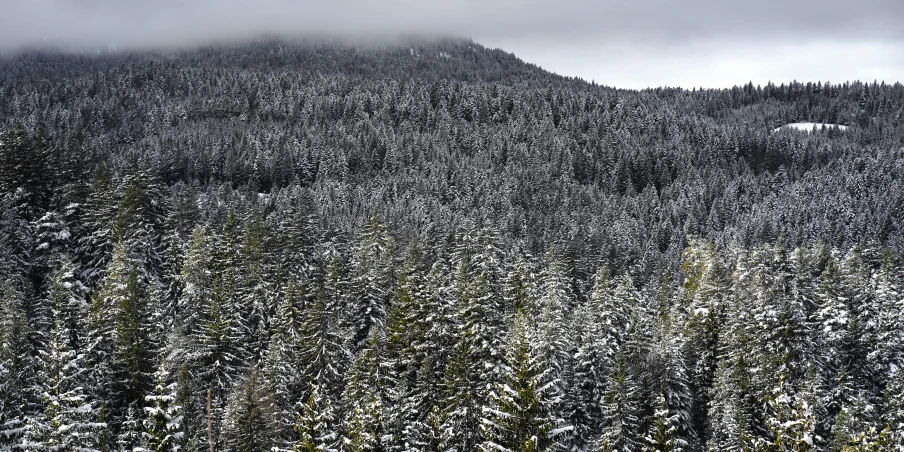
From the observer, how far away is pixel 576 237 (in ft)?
301

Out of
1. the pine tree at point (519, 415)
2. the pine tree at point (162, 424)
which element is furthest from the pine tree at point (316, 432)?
the pine tree at point (519, 415)

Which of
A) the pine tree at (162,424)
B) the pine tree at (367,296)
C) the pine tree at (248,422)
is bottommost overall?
the pine tree at (248,422)

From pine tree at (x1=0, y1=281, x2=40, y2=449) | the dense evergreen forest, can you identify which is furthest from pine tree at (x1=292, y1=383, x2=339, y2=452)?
pine tree at (x1=0, y1=281, x2=40, y2=449)

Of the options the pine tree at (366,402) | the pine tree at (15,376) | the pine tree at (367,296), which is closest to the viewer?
the pine tree at (15,376)

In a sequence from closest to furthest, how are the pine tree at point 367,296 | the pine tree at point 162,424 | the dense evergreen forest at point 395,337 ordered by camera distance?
1. the pine tree at point 162,424
2. the dense evergreen forest at point 395,337
3. the pine tree at point 367,296

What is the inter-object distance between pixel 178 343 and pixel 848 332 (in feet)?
164

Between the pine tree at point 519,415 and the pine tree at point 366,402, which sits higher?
the pine tree at point 519,415

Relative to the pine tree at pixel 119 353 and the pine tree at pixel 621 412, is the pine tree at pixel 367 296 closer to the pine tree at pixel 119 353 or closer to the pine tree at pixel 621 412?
the pine tree at pixel 119 353

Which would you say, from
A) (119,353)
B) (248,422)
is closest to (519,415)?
(248,422)

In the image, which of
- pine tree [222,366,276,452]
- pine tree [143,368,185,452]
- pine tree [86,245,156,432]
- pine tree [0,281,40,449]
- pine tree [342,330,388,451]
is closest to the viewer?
pine tree [0,281,40,449]

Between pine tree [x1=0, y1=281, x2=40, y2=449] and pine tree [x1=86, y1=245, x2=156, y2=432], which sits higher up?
pine tree [x1=0, y1=281, x2=40, y2=449]

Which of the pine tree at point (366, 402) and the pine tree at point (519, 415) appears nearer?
the pine tree at point (519, 415)

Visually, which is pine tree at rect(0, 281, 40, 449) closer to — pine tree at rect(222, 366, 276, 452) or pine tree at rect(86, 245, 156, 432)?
pine tree at rect(86, 245, 156, 432)

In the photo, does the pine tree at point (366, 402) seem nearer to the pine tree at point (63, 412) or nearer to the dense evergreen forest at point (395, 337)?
the dense evergreen forest at point (395, 337)
